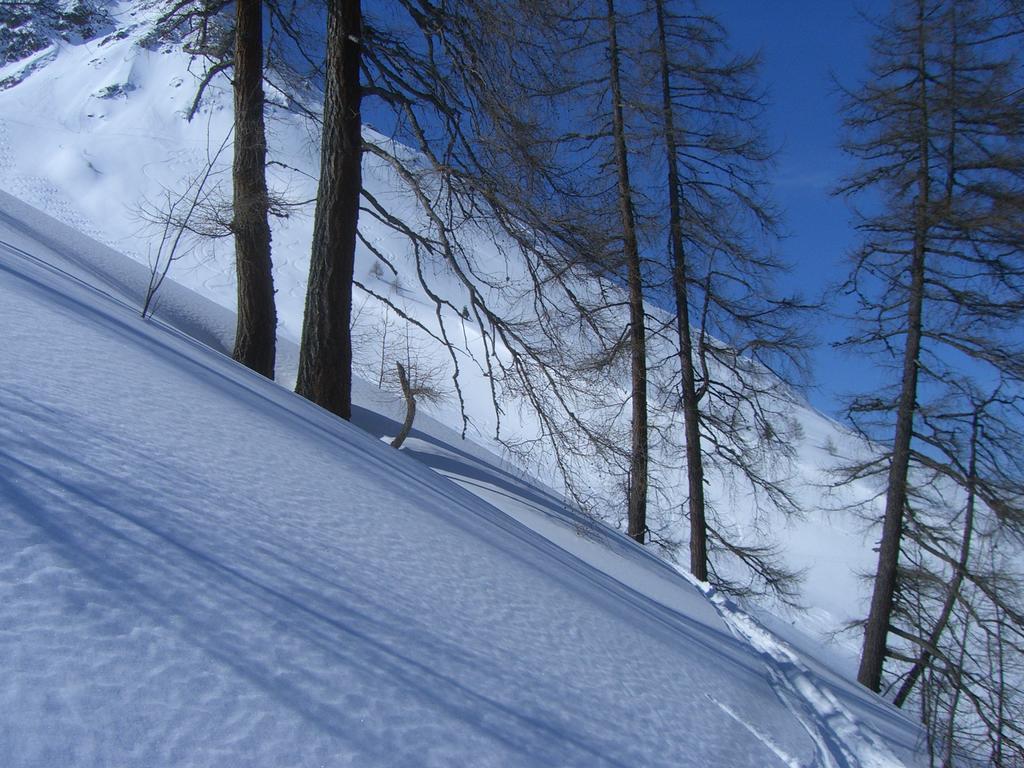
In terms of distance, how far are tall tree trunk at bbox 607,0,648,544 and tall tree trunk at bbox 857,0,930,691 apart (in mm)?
2872

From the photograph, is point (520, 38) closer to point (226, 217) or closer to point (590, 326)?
point (590, 326)

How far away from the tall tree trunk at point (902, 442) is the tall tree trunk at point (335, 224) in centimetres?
636

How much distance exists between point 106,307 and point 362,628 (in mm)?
2988

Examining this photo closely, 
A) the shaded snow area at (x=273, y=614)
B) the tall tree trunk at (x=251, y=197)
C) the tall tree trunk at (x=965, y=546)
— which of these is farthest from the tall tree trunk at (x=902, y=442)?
the tall tree trunk at (x=251, y=197)

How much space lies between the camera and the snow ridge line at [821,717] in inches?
112

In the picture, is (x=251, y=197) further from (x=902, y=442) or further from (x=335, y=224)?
(x=902, y=442)

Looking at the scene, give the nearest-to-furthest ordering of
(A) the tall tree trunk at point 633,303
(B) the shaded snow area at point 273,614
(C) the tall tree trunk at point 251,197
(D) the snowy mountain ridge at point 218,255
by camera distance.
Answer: (B) the shaded snow area at point 273,614 → (D) the snowy mountain ridge at point 218,255 → (C) the tall tree trunk at point 251,197 → (A) the tall tree trunk at point 633,303

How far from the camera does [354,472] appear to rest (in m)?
2.67

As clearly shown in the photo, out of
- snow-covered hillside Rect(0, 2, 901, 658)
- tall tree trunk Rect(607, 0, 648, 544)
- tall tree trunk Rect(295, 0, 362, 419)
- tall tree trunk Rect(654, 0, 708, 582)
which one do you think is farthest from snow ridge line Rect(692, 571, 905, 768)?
tall tree trunk Rect(654, 0, 708, 582)

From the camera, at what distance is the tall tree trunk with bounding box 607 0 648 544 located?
26.9 feet

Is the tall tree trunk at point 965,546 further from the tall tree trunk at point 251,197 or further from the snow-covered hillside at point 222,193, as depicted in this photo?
the tall tree trunk at point 251,197

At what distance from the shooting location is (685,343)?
9.05m

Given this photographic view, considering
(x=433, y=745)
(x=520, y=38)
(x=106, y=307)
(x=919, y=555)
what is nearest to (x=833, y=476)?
(x=919, y=555)

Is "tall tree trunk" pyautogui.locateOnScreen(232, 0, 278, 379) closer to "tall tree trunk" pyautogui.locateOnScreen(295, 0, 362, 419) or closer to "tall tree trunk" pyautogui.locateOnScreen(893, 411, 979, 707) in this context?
"tall tree trunk" pyautogui.locateOnScreen(295, 0, 362, 419)
